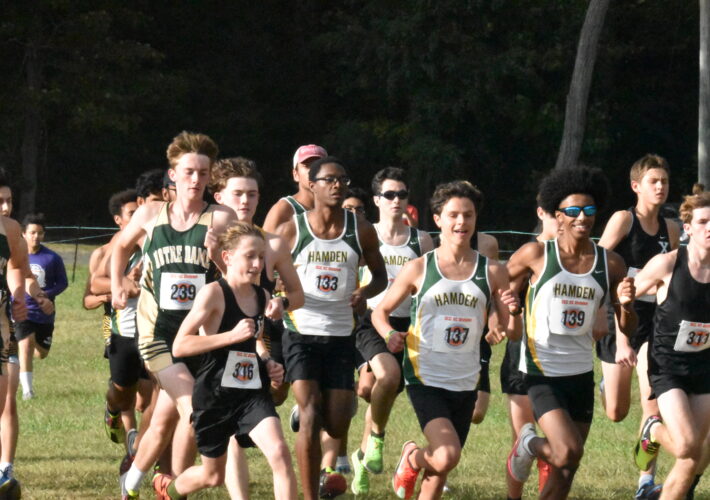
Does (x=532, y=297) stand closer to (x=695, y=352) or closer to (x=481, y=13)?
(x=695, y=352)

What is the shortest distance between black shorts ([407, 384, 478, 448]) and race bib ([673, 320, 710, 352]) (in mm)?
1220

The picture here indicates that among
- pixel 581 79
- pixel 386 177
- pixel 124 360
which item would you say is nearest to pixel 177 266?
pixel 124 360

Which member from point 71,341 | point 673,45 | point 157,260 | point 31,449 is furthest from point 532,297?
point 673,45

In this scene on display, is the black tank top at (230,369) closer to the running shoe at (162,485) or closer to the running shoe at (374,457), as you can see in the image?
the running shoe at (162,485)

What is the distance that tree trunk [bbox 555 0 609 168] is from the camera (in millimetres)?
30281

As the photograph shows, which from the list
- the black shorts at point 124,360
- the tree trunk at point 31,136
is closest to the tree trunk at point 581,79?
the tree trunk at point 31,136

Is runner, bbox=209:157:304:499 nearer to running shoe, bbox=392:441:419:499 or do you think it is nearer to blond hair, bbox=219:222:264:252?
blond hair, bbox=219:222:264:252

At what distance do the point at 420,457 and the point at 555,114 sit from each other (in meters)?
30.1

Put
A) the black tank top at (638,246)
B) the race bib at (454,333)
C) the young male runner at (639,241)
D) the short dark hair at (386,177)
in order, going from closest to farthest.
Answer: the race bib at (454,333) < the young male runner at (639,241) < the black tank top at (638,246) < the short dark hair at (386,177)

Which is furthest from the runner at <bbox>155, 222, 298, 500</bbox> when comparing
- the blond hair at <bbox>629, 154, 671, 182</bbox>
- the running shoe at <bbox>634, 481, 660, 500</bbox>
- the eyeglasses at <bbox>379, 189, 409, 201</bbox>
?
the blond hair at <bbox>629, 154, 671, 182</bbox>

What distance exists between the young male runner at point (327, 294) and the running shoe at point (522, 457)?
1.06 metres

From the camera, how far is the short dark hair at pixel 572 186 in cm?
771

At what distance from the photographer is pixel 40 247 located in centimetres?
1345

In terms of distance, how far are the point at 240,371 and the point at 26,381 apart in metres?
7.59
